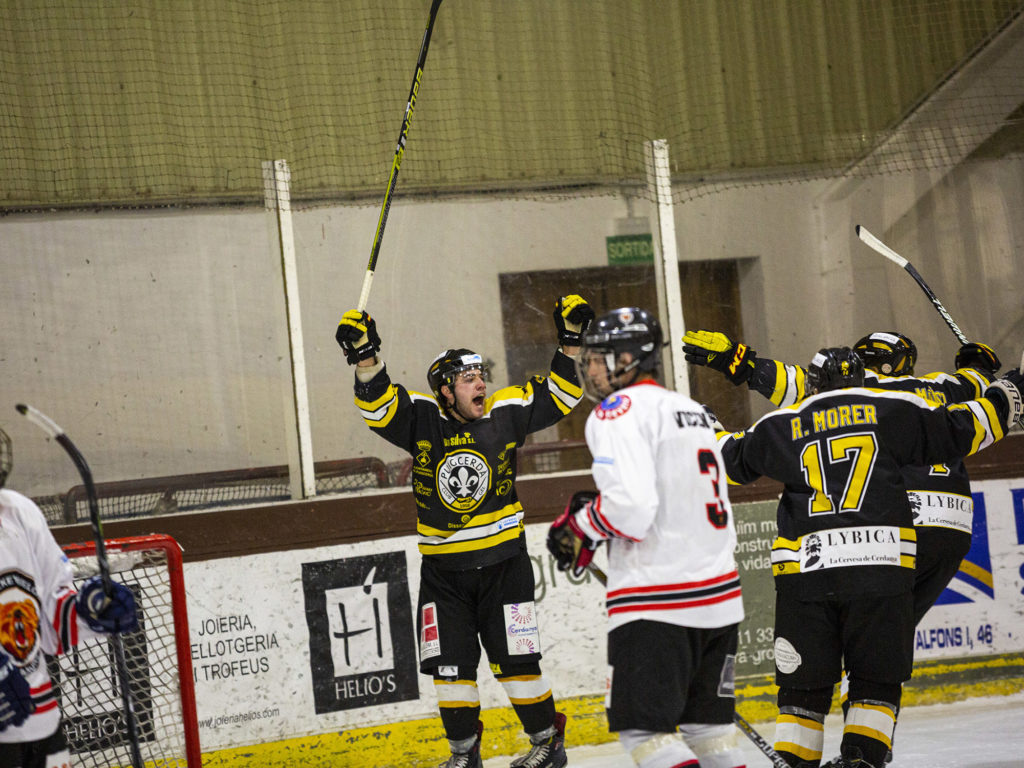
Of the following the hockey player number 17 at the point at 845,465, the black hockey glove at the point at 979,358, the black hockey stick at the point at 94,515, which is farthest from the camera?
the black hockey glove at the point at 979,358

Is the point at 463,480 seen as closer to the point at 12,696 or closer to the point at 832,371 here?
the point at 832,371

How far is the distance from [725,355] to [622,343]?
1434 mm

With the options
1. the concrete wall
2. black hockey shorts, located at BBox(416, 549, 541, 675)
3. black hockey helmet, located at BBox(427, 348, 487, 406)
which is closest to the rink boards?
the concrete wall

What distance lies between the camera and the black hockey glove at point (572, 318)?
150 inches

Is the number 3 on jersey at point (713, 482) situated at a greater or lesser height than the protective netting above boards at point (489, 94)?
lesser

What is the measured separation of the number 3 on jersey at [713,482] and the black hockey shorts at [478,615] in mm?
1255

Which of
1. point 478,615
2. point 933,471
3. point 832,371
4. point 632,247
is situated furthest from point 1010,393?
point 632,247

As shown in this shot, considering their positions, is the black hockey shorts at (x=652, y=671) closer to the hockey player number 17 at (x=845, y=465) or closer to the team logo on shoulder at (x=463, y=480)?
the hockey player number 17 at (x=845, y=465)

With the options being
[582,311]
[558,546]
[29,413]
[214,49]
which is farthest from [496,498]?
[214,49]

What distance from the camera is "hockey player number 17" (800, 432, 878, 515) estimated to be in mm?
3207

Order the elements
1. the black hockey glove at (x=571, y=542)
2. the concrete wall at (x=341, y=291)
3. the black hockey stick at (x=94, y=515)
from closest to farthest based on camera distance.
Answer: the black hockey stick at (x=94, y=515)
the black hockey glove at (x=571, y=542)
the concrete wall at (x=341, y=291)

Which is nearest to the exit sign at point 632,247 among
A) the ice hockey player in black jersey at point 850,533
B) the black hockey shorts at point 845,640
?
the ice hockey player in black jersey at point 850,533

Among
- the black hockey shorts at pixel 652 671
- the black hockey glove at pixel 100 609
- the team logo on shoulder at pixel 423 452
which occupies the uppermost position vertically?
the team logo on shoulder at pixel 423 452

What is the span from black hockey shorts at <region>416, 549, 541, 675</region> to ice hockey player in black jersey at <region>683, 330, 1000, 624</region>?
103cm
